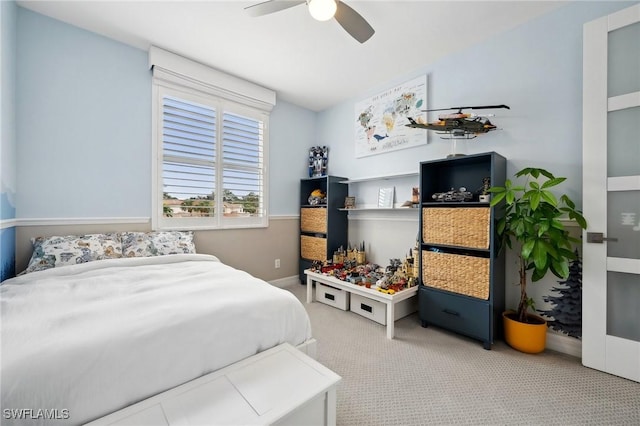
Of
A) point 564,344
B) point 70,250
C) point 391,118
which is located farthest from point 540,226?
point 70,250

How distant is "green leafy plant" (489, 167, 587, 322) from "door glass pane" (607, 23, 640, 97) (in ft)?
2.25

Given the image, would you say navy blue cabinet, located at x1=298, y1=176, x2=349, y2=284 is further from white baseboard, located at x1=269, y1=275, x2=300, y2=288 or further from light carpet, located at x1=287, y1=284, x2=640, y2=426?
light carpet, located at x1=287, y1=284, x2=640, y2=426

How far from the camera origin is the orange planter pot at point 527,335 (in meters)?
1.97

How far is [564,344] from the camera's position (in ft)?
6.59

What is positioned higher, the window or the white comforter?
the window

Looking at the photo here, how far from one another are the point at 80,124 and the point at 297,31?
6.98 feet

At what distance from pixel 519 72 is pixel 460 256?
1716mm

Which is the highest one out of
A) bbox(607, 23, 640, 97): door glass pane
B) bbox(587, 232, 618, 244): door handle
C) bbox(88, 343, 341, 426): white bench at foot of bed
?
bbox(607, 23, 640, 97): door glass pane

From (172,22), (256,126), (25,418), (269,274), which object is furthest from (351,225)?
(25,418)

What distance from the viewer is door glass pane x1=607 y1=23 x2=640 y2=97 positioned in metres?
1.71

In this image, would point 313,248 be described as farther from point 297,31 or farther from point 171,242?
point 297,31

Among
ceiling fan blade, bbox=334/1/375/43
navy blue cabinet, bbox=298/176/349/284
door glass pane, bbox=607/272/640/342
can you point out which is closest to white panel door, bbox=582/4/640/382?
door glass pane, bbox=607/272/640/342

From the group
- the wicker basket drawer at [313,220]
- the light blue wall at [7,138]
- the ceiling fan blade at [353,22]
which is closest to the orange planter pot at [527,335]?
the wicker basket drawer at [313,220]

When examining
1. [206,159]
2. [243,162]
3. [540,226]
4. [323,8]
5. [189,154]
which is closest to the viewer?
[323,8]
